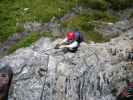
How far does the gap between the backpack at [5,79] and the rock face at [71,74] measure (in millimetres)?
147

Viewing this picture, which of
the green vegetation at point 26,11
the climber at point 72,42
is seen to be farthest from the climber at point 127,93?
the green vegetation at point 26,11

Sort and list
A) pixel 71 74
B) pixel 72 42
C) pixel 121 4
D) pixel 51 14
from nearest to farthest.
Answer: pixel 71 74 → pixel 72 42 → pixel 51 14 → pixel 121 4

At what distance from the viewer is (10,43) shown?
12430 millimetres

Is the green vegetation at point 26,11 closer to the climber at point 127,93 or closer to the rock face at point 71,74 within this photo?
the rock face at point 71,74

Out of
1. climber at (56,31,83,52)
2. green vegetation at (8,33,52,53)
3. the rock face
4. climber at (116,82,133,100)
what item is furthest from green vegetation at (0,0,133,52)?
climber at (116,82,133,100)

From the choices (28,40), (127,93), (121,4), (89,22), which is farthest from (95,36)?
(127,93)

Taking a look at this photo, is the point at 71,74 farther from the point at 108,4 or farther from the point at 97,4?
the point at 108,4

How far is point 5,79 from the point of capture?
10406 millimetres

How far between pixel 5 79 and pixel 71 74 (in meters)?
1.94

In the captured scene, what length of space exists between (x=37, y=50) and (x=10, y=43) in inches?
63.7

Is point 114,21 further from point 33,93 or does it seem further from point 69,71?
point 33,93

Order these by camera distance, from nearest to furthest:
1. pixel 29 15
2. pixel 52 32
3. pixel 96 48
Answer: pixel 96 48, pixel 52 32, pixel 29 15

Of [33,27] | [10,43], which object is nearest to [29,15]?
[33,27]

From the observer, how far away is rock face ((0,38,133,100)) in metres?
10.2
